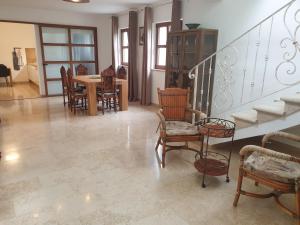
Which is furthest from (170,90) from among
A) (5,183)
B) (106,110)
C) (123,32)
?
(123,32)

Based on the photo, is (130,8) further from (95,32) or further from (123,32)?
(95,32)

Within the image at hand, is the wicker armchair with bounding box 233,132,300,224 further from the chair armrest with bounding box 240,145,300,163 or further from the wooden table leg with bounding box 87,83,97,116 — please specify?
the wooden table leg with bounding box 87,83,97,116

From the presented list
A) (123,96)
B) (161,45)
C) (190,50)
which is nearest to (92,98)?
(123,96)

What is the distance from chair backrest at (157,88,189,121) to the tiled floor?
1.79ft

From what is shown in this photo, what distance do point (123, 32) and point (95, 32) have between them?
1.00 metres

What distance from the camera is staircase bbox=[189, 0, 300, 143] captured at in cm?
253

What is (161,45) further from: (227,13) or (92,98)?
(92,98)

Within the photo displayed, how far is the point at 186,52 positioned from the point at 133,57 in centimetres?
245

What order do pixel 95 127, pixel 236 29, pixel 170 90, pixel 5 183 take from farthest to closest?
pixel 95 127 < pixel 236 29 < pixel 170 90 < pixel 5 183

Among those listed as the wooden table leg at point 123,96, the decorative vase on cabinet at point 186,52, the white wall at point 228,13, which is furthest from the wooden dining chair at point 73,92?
the white wall at point 228,13

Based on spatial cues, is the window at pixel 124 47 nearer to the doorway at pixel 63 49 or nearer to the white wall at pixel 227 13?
the doorway at pixel 63 49

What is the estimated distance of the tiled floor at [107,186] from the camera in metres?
2.02

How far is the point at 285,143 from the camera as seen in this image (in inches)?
142

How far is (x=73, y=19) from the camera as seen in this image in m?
7.16
